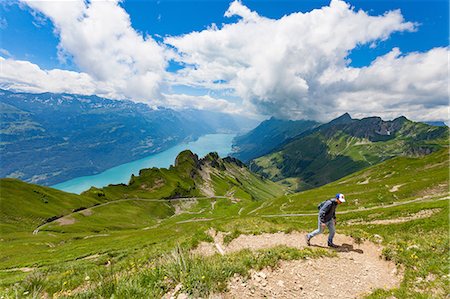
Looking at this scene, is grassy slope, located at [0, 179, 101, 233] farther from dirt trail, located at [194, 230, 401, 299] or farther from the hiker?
the hiker

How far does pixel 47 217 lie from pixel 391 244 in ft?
403

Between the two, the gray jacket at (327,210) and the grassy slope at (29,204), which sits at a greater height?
the grassy slope at (29,204)

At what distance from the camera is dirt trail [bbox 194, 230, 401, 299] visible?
31.7ft

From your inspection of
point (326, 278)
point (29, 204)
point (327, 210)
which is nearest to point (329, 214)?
point (327, 210)

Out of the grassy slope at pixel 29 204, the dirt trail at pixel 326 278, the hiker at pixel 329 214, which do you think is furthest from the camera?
the grassy slope at pixel 29 204

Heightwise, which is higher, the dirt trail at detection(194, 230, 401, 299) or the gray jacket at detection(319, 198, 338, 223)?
the gray jacket at detection(319, 198, 338, 223)

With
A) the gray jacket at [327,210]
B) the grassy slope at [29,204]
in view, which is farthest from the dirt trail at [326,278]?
the grassy slope at [29,204]

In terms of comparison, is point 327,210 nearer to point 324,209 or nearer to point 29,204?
point 324,209

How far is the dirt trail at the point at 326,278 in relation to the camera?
9.65m

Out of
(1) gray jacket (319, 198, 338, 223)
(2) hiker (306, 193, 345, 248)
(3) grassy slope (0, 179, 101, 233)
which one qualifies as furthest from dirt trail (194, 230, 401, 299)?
(3) grassy slope (0, 179, 101, 233)

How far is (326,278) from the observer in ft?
38.1

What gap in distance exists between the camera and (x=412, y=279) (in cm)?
1136

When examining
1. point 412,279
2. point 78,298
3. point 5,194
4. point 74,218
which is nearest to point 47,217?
point 74,218

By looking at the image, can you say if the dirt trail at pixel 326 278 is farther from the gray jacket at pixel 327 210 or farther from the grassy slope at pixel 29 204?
the grassy slope at pixel 29 204
